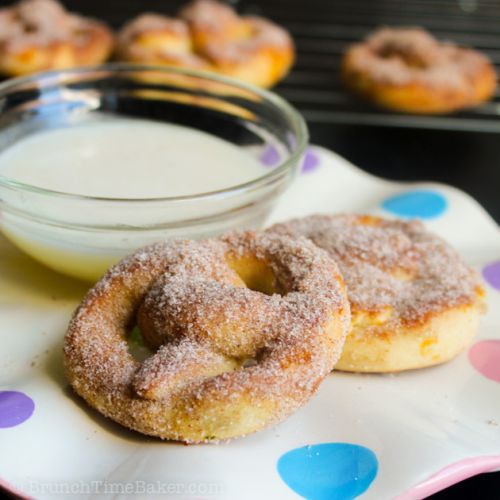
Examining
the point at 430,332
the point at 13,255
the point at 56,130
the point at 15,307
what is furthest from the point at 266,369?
the point at 56,130

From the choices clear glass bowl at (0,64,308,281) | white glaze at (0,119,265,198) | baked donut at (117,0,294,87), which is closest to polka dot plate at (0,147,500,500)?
clear glass bowl at (0,64,308,281)

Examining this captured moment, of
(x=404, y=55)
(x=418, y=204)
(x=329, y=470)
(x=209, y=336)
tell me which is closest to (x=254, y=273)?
(x=209, y=336)

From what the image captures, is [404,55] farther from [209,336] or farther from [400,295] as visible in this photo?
[209,336]

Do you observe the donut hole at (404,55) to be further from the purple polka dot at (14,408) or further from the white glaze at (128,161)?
the purple polka dot at (14,408)

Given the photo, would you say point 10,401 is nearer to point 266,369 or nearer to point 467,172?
point 266,369

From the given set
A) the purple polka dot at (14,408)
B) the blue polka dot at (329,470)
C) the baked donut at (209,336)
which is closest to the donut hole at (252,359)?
the baked donut at (209,336)

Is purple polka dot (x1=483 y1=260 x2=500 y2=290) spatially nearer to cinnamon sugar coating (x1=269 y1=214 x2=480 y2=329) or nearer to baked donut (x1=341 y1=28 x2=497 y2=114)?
cinnamon sugar coating (x1=269 y1=214 x2=480 y2=329)
